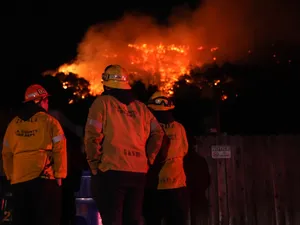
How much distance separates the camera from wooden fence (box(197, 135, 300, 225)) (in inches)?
301

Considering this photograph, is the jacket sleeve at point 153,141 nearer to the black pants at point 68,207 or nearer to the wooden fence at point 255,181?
the black pants at point 68,207

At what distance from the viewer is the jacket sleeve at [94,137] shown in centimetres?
371

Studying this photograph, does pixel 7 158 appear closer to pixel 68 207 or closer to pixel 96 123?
pixel 68 207

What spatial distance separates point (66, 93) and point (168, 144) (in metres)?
15.9

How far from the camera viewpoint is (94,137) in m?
3.72

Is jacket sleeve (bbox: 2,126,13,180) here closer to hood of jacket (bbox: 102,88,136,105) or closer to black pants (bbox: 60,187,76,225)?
black pants (bbox: 60,187,76,225)

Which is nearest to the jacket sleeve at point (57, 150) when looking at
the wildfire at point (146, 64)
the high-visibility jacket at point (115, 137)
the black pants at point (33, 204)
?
the black pants at point (33, 204)

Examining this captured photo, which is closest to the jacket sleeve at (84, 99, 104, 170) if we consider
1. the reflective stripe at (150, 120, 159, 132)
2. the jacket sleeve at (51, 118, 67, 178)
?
the reflective stripe at (150, 120, 159, 132)

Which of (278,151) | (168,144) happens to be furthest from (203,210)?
(168,144)

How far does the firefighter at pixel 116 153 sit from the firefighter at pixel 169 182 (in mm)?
1543

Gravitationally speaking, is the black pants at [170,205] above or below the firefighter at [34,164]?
below

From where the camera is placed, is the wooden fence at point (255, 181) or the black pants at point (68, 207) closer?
the black pants at point (68, 207)

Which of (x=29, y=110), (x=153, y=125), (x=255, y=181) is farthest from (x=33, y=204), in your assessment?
(x=255, y=181)

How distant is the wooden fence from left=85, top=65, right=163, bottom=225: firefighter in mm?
4068
